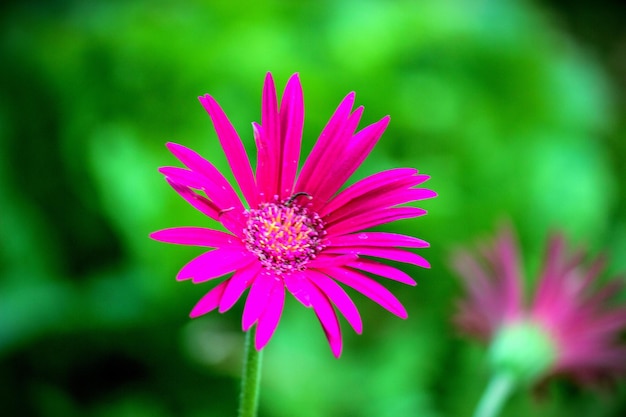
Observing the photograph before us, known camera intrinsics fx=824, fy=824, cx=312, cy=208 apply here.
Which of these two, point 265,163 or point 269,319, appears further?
point 265,163

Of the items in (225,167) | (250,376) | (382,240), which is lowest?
(250,376)

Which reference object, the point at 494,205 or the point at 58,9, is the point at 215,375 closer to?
the point at 494,205

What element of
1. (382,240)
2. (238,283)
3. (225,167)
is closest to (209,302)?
(238,283)

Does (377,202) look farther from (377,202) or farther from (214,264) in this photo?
(214,264)

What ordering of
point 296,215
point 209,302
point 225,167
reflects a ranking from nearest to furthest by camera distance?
point 209,302 < point 296,215 < point 225,167

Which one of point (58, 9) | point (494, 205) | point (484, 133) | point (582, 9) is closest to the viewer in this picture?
point (494, 205)

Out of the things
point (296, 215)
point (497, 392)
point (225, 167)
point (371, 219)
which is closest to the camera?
point (371, 219)

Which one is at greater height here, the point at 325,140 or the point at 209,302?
the point at 325,140

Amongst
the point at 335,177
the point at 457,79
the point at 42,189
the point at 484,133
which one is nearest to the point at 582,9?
the point at 457,79
